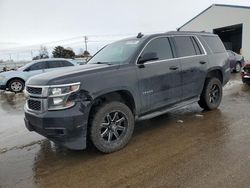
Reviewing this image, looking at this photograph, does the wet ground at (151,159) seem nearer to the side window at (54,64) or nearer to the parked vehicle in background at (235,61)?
the side window at (54,64)

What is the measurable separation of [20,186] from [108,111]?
5.67ft

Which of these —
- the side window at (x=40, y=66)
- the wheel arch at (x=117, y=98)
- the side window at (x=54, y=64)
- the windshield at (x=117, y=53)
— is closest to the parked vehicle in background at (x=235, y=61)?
the side window at (x=54, y=64)

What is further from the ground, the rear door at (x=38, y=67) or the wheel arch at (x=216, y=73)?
the rear door at (x=38, y=67)

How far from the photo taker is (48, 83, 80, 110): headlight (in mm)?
4320

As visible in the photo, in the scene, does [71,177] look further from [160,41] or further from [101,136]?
[160,41]

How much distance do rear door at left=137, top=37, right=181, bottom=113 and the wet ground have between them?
2.20 ft

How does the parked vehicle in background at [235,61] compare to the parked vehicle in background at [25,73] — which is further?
the parked vehicle in background at [235,61]

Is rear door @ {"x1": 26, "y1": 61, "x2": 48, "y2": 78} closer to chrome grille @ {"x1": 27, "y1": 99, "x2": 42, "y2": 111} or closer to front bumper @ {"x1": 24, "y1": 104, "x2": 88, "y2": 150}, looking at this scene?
chrome grille @ {"x1": 27, "y1": 99, "x2": 42, "y2": 111}

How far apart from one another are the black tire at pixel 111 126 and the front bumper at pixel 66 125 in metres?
0.22

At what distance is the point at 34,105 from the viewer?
4645mm

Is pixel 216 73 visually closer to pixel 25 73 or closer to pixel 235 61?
pixel 25 73

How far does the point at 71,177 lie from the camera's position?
4.04 metres

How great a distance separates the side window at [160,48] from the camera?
18.5 feet

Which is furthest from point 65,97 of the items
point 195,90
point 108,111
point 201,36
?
point 201,36
